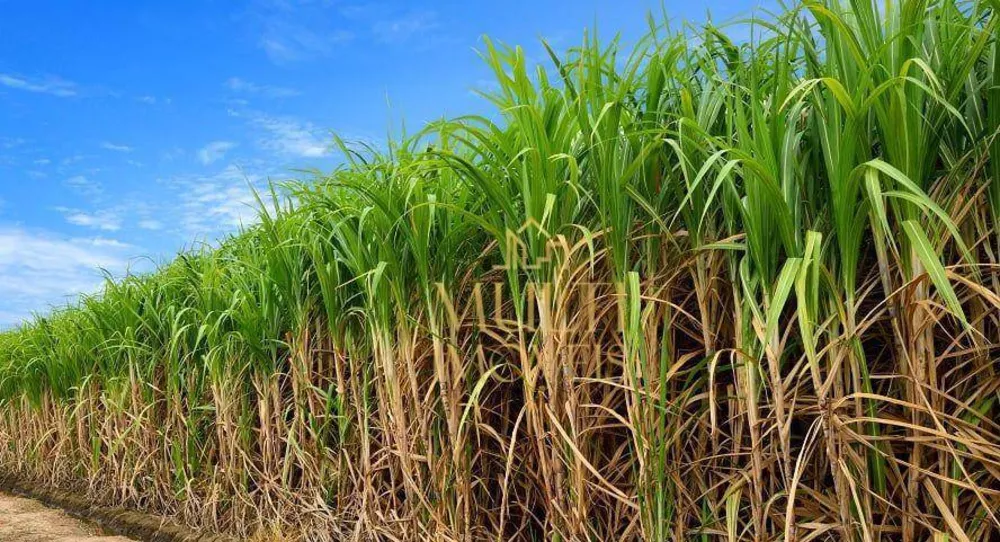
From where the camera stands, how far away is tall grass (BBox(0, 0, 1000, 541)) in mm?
1236

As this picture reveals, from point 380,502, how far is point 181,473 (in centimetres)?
172

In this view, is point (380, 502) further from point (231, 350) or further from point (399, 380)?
point (231, 350)

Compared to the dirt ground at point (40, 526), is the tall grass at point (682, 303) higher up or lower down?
higher up

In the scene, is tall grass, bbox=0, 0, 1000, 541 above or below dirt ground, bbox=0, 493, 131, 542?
above

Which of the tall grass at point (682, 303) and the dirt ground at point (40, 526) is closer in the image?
the tall grass at point (682, 303)

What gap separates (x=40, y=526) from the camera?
4074 millimetres

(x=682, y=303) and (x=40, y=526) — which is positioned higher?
(x=682, y=303)

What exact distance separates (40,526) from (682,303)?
4.20 meters

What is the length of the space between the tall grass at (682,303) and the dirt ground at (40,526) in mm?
1830

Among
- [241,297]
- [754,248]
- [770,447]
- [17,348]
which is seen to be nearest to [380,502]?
[241,297]

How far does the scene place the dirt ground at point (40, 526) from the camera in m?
3.71

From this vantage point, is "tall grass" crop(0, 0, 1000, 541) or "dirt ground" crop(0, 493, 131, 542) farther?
"dirt ground" crop(0, 493, 131, 542)

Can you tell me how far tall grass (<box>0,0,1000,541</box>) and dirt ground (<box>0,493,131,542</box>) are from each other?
1830 millimetres

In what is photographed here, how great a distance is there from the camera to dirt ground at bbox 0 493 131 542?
3715 mm
